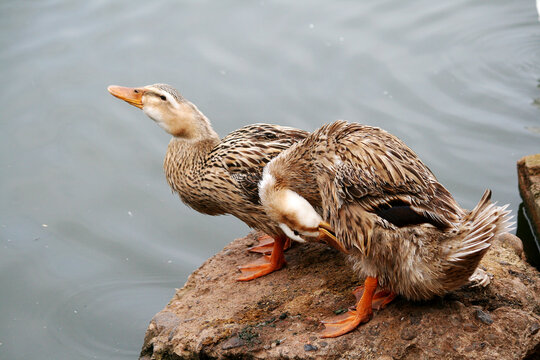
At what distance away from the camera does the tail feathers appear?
386cm

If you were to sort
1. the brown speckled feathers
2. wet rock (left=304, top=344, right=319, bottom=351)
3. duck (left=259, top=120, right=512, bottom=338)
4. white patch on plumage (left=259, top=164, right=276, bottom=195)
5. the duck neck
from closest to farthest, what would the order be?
duck (left=259, top=120, right=512, bottom=338) → wet rock (left=304, top=344, right=319, bottom=351) → white patch on plumage (left=259, top=164, right=276, bottom=195) → the brown speckled feathers → the duck neck

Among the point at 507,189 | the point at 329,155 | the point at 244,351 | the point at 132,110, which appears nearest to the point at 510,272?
the point at 329,155

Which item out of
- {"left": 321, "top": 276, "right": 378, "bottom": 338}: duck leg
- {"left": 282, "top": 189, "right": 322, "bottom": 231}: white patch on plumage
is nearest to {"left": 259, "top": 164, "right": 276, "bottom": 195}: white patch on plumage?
{"left": 282, "top": 189, "right": 322, "bottom": 231}: white patch on plumage

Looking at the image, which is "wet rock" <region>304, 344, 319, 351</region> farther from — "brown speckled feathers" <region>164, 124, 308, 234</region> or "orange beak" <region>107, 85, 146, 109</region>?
"orange beak" <region>107, 85, 146, 109</region>

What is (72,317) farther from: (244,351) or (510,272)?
(510,272)

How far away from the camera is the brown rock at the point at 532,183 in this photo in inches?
247

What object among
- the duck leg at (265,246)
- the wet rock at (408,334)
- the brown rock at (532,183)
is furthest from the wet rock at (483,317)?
the brown rock at (532,183)

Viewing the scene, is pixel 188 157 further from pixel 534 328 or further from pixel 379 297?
pixel 534 328

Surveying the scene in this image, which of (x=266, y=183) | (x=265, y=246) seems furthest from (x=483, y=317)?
(x=265, y=246)

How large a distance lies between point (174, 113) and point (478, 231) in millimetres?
2845

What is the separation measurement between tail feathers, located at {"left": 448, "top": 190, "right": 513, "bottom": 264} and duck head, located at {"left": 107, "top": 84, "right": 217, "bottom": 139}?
254cm

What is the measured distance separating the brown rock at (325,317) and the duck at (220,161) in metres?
0.29

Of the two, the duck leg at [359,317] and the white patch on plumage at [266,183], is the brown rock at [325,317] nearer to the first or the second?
the duck leg at [359,317]

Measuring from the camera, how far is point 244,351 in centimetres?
450
